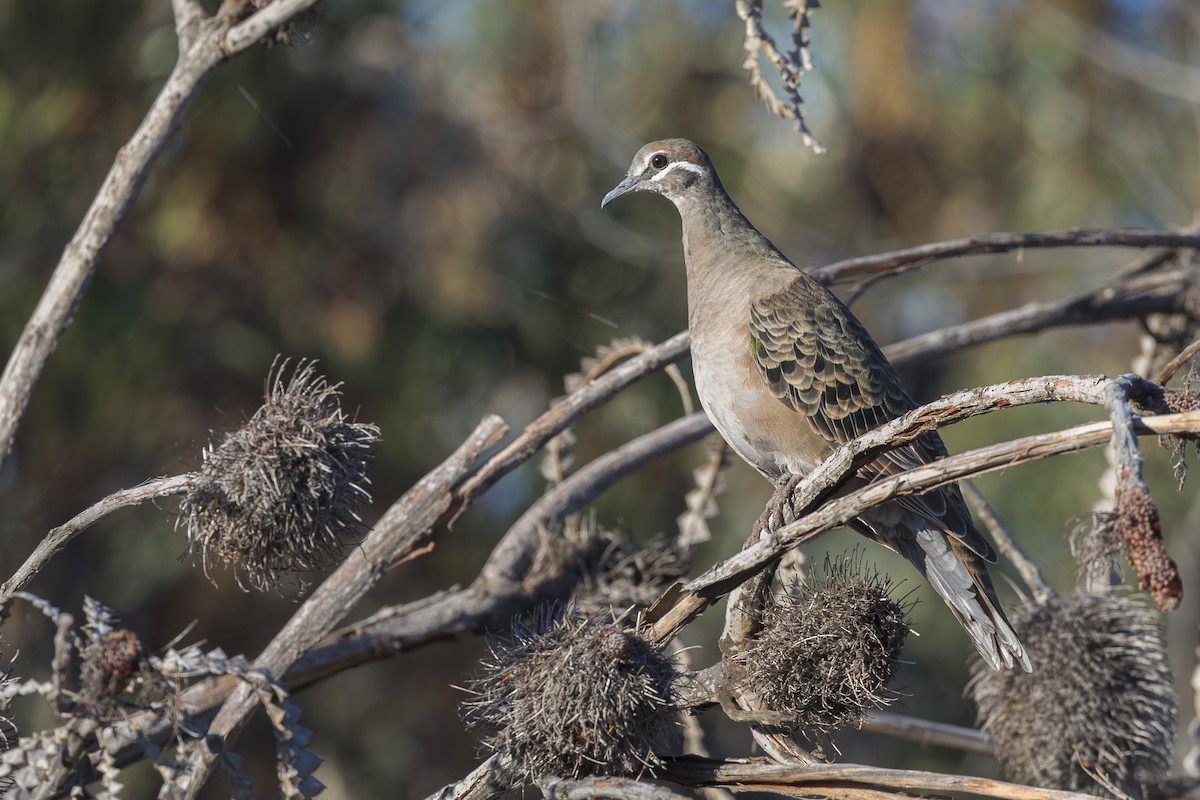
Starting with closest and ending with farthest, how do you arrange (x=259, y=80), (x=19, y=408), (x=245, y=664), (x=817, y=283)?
(x=245, y=664) < (x=19, y=408) < (x=817, y=283) < (x=259, y=80)

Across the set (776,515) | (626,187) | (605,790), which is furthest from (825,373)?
(605,790)

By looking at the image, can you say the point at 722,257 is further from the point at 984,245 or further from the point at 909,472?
the point at 909,472

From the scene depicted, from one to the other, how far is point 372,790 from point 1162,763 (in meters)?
5.95

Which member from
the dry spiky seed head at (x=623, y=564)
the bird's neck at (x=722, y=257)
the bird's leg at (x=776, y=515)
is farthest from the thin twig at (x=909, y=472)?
the bird's neck at (x=722, y=257)

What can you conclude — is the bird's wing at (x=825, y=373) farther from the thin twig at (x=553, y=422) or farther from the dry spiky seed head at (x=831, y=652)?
the dry spiky seed head at (x=831, y=652)

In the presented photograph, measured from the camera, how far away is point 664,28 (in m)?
10.1

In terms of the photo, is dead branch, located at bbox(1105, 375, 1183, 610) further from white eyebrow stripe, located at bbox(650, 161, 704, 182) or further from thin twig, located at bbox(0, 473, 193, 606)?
white eyebrow stripe, located at bbox(650, 161, 704, 182)

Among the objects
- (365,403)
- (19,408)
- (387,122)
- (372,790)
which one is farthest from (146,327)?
(19,408)

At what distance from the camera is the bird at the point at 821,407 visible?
4008 millimetres

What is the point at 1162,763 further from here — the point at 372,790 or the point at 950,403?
the point at 372,790

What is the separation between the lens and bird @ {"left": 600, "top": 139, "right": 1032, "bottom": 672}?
4.01m

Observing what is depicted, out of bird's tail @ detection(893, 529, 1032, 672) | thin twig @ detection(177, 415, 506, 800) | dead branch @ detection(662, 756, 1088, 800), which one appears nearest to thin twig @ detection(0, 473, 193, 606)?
thin twig @ detection(177, 415, 506, 800)

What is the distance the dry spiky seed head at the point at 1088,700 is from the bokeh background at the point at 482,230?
7.64ft

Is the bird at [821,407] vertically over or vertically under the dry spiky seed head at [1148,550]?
over
